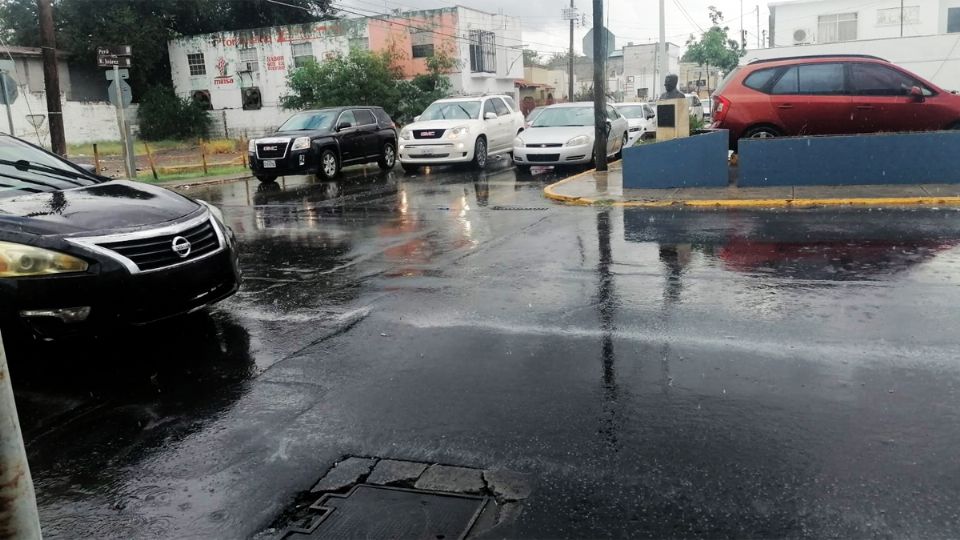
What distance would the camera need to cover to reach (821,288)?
6.72 meters

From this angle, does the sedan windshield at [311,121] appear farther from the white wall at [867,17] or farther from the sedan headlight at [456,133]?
the white wall at [867,17]

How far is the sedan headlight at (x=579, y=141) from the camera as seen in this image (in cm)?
1709

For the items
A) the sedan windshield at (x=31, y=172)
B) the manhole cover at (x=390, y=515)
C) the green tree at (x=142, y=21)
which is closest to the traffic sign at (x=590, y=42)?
the sedan windshield at (x=31, y=172)

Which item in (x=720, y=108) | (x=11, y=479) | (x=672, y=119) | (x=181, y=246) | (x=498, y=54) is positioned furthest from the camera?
(x=498, y=54)

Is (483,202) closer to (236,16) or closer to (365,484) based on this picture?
(365,484)

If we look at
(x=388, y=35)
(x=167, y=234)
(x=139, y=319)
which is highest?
(x=388, y=35)

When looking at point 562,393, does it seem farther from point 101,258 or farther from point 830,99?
point 830,99

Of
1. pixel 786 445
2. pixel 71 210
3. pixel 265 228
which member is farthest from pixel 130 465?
pixel 265 228

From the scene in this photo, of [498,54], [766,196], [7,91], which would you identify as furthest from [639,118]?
[498,54]

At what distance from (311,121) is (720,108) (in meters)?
10.4

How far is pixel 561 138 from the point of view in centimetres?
1725

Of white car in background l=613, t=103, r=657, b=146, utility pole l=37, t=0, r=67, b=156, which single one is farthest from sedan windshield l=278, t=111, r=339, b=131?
white car in background l=613, t=103, r=657, b=146

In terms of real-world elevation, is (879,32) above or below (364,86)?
above

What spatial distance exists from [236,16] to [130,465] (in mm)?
49098
